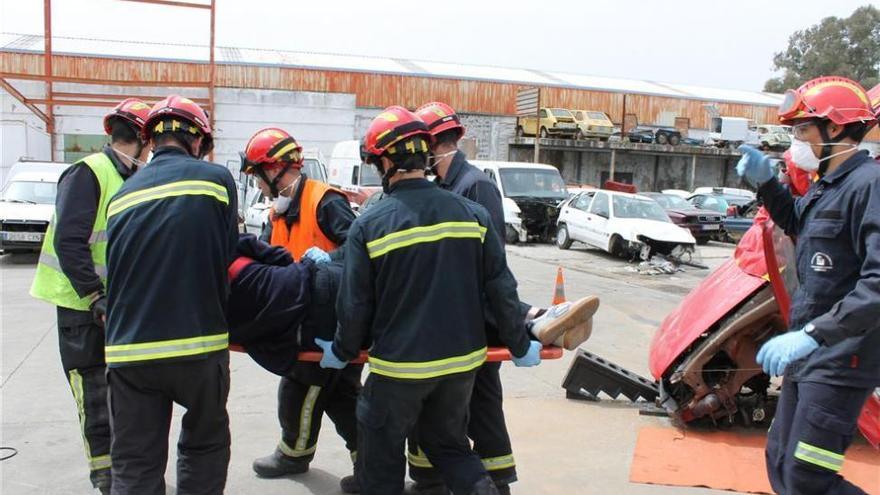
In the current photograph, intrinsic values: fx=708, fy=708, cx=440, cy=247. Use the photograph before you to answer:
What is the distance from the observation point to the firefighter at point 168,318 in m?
2.64

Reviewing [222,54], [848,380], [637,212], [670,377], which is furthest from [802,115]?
[222,54]

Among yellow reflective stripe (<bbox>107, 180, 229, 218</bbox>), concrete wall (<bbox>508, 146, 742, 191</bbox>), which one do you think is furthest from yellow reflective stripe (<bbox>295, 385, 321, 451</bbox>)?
concrete wall (<bbox>508, 146, 742, 191</bbox>)

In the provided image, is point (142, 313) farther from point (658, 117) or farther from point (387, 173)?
point (658, 117)

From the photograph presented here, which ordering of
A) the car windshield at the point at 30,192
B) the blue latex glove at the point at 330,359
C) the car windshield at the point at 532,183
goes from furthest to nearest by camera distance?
the car windshield at the point at 532,183 < the car windshield at the point at 30,192 < the blue latex glove at the point at 330,359

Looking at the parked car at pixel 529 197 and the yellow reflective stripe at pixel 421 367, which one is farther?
the parked car at pixel 529 197

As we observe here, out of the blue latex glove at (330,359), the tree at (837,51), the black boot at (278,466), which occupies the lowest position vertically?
the black boot at (278,466)

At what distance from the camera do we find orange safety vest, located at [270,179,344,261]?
3.82 m

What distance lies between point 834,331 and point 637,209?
13.4 m

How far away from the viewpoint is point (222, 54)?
104 ft

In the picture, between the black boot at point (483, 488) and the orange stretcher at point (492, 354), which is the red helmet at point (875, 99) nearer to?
the orange stretcher at point (492, 354)

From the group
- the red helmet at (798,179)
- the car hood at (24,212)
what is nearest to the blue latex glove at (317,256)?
the red helmet at (798,179)

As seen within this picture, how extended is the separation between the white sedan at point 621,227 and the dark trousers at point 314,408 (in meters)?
11.7

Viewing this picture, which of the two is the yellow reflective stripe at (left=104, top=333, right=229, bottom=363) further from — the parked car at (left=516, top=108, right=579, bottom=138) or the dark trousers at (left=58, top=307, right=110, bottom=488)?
the parked car at (left=516, top=108, right=579, bottom=138)

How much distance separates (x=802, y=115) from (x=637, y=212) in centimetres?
1289
